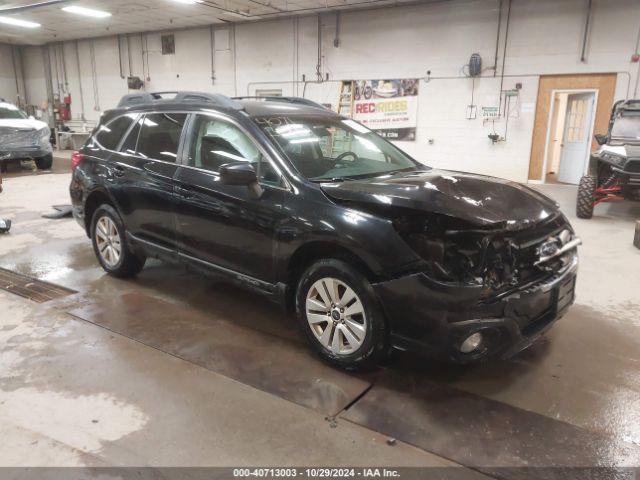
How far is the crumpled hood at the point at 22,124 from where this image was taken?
35.0 ft

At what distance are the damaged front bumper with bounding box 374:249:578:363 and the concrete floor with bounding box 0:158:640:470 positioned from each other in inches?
13.3

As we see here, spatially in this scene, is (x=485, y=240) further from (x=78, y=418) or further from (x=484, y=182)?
(x=78, y=418)

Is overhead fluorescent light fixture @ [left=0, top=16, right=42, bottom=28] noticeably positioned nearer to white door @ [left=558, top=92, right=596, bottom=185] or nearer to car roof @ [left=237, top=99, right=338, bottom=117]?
car roof @ [left=237, top=99, right=338, bottom=117]

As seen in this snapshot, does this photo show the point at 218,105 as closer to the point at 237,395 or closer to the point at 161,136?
the point at 161,136

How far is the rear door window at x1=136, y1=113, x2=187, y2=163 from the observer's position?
359cm

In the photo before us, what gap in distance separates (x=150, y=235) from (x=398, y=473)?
8.73 ft

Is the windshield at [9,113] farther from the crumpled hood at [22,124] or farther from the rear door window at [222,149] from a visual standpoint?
the rear door window at [222,149]

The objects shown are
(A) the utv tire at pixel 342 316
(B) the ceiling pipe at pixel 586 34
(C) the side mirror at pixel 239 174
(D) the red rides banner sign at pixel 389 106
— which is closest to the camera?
(A) the utv tire at pixel 342 316

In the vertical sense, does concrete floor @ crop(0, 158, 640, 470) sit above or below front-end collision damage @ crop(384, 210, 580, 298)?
below

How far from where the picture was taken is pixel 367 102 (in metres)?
11.7

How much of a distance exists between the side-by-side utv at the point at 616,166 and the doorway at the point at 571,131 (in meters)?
2.10

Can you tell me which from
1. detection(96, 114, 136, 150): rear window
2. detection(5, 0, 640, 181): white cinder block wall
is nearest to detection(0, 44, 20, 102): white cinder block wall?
detection(5, 0, 640, 181): white cinder block wall

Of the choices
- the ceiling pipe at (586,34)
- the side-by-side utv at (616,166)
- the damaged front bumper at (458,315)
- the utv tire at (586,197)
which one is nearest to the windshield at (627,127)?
the side-by-side utv at (616,166)

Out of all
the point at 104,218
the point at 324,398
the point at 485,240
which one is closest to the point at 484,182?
the point at 485,240
